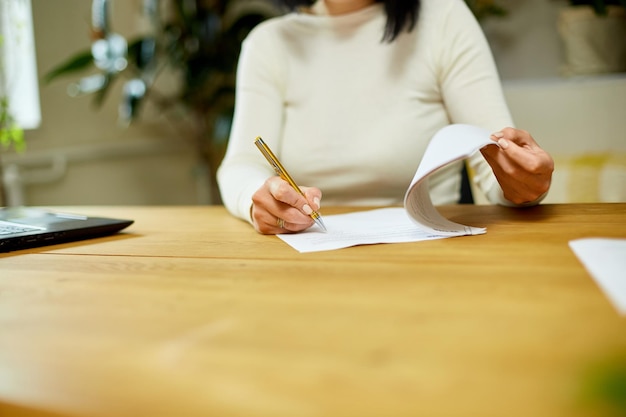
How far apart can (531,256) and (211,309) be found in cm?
32

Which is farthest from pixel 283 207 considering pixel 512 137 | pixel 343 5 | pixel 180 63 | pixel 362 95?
pixel 180 63

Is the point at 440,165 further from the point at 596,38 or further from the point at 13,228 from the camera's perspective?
the point at 596,38

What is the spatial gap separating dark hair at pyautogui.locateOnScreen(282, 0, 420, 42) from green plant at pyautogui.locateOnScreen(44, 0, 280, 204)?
1257 mm

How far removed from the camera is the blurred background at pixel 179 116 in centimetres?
183

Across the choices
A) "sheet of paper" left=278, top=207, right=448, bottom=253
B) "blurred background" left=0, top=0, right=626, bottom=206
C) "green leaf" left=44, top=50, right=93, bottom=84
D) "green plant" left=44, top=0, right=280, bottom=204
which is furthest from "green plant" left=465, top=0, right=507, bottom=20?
"sheet of paper" left=278, top=207, right=448, bottom=253

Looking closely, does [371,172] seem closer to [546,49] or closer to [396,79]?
[396,79]

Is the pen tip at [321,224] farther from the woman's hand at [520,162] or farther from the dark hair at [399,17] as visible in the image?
the dark hair at [399,17]

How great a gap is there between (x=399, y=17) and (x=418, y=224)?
641mm

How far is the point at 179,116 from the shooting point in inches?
110

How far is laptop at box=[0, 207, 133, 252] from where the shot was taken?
0.87 meters

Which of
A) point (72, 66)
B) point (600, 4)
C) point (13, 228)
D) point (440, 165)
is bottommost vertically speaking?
point (13, 228)

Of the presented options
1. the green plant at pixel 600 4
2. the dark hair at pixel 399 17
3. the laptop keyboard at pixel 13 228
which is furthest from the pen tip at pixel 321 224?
the green plant at pixel 600 4

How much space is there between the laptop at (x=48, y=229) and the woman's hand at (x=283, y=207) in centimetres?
26

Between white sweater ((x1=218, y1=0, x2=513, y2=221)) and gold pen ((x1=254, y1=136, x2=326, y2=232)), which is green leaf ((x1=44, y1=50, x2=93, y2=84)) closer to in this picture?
white sweater ((x1=218, y1=0, x2=513, y2=221))
